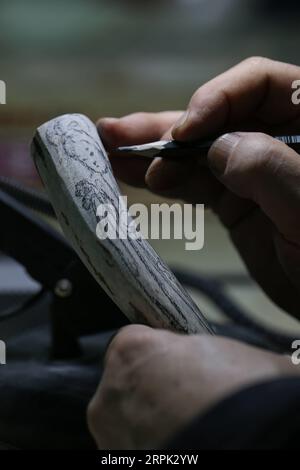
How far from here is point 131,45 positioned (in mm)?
1716

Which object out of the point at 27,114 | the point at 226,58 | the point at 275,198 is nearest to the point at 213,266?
the point at 27,114

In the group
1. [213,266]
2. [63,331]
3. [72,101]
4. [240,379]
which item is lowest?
[213,266]

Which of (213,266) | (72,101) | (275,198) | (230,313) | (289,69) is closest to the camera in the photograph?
(275,198)

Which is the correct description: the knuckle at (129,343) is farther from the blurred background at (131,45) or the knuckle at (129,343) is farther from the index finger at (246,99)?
the blurred background at (131,45)

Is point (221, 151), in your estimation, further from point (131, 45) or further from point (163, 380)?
point (131, 45)

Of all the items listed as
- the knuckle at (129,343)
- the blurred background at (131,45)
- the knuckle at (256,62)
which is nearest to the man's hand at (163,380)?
the knuckle at (129,343)

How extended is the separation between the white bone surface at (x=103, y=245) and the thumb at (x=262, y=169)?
2.8 inches

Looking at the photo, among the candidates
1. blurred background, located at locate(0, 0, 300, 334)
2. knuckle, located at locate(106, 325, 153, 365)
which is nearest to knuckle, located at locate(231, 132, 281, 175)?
knuckle, located at locate(106, 325, 153, 365)

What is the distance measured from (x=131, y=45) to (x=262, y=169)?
1454 mm

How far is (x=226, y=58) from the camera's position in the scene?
5.60ft

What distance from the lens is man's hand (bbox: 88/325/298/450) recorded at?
0.22m

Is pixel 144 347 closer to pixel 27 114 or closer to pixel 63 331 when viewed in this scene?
pixel 63 331

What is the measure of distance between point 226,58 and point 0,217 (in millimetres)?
1388

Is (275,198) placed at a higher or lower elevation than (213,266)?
higher
